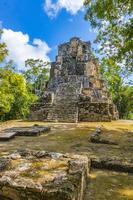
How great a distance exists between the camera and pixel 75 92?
81.3 feet

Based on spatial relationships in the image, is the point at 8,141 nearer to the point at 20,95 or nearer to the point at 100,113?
the point at 100,113

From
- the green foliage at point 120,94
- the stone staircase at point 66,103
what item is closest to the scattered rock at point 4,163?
the stone staircase at point 66,103

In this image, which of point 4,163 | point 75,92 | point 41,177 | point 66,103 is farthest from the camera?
point 75,92

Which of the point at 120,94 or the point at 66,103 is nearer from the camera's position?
the point at 66,103

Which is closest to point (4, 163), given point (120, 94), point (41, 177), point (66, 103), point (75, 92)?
point (41, 177)

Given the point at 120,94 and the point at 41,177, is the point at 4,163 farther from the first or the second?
the point at 120,94

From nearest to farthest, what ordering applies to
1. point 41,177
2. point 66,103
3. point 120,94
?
point 41,177
point 66,103
point 120,94

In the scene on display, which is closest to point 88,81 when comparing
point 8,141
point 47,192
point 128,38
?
point 128,38

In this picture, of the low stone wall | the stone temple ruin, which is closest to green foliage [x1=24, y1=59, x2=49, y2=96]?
the stone temple ruin

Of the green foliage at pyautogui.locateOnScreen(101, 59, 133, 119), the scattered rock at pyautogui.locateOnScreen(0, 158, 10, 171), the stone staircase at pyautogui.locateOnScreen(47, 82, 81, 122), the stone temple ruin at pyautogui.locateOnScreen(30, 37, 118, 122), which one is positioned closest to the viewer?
the scattered rock at pyautogui.locateOnScreen(0, 158, 10, 171)

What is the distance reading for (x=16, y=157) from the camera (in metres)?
5.56

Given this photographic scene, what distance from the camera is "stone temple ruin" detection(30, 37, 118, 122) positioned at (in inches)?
784

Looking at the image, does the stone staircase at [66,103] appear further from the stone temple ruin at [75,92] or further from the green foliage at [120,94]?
the green foliage at [120,94]

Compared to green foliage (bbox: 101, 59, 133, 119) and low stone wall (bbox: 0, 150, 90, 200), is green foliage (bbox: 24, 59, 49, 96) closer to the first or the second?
green foliage (bbox: 101, 59, 133, 119)
